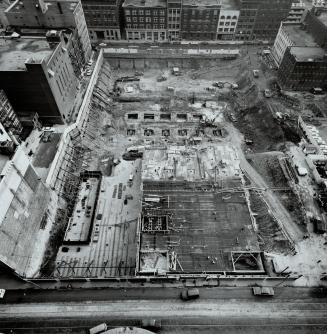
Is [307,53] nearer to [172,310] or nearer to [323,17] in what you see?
[323,17]

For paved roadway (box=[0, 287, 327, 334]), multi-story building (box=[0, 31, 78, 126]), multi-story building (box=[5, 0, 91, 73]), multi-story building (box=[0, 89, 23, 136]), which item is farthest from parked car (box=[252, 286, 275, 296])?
multi-story building (box=[5, 0, 91, 73])

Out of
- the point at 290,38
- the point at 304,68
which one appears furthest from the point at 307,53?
the point at 290,38

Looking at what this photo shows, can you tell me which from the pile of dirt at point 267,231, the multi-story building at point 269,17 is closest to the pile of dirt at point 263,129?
the pile of dirt at point 267,231

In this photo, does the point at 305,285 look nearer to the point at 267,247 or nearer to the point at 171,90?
the point at 267,247

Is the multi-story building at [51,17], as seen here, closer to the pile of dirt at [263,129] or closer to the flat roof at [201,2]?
the flat roof at [201,2]

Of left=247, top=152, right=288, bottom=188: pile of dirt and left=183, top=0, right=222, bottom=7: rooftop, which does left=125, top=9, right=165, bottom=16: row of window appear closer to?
left=183, top=0, right=222, bottom=7: rooftop

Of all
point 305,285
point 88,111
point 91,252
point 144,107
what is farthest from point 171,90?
point 305,285
